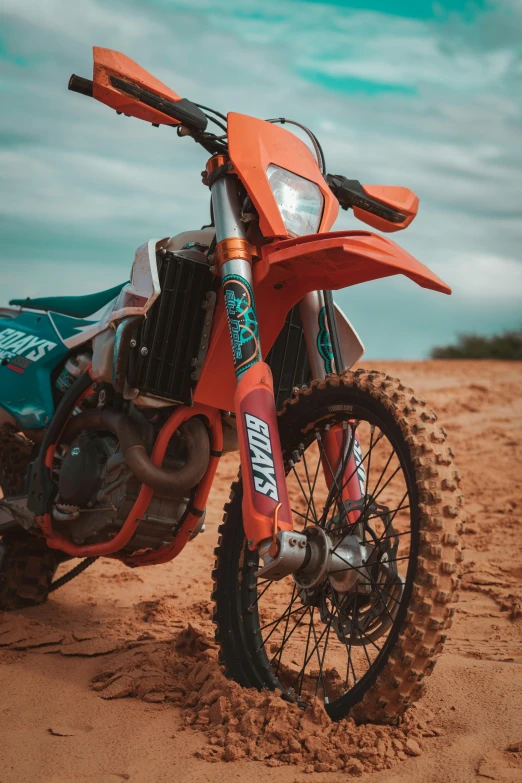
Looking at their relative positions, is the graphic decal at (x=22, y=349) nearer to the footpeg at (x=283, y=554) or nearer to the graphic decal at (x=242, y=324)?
the graphic decal at (x=242, y=324)

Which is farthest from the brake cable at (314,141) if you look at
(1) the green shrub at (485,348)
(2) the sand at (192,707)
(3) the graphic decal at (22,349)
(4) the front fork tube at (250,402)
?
(1) the green shrub at (485,348)

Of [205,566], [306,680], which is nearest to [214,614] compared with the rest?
[306,680]

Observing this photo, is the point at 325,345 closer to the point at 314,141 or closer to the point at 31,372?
the point at 314,141

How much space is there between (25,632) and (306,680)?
1414 mm

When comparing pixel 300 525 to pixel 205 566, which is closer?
pixel 205 566

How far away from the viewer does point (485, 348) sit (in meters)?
21.7

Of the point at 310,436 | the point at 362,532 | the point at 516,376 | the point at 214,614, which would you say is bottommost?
the point at 214,614

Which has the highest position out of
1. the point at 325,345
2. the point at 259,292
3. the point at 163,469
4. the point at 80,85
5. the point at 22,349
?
the point at 80,85

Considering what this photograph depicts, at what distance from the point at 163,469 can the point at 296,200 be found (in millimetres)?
1148

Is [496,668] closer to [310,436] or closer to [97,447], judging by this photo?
[310,436]

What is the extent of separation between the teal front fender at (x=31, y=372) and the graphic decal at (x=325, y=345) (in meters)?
1.38

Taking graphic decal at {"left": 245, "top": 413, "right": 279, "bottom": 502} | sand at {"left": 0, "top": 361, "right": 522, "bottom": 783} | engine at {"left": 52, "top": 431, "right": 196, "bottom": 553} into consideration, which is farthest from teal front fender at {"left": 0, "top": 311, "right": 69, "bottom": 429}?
graphic decal at {"left": 245, "top": 413, "right": 279, "bottom": 502}

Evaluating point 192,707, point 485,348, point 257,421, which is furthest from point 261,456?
point 485,348

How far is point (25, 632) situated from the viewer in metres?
3.96
